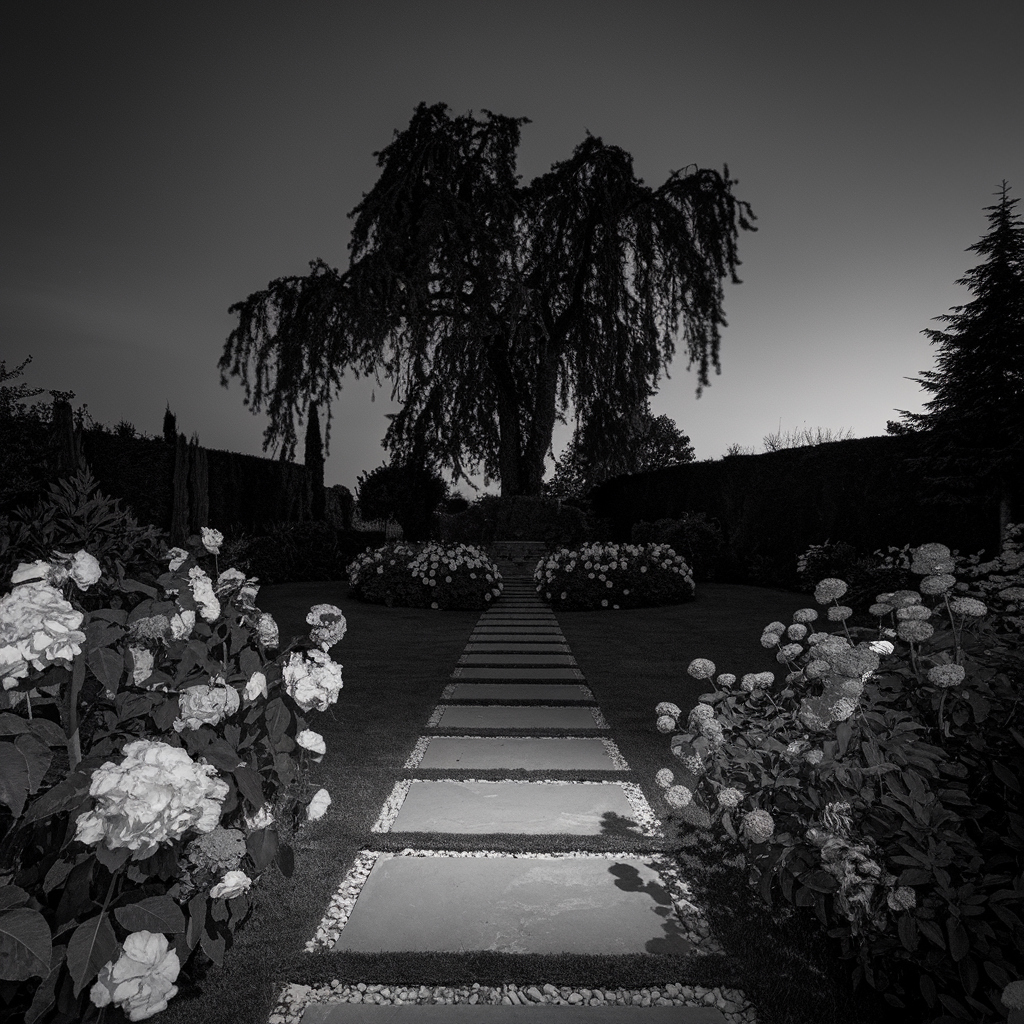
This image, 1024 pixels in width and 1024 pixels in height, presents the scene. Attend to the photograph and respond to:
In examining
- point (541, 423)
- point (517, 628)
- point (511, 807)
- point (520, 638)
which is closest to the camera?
point (511, 807)

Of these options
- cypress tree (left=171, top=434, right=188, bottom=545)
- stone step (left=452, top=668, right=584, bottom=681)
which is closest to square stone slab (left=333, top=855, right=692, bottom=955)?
stone step (left=452, top=668, right=584, bottom=681)

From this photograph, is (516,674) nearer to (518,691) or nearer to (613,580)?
(518,691)

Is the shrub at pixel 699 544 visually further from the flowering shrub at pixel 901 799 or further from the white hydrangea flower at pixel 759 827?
the white hydrangea flower at pixel 759 827

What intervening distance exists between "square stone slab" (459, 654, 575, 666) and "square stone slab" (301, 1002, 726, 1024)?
13.2 ft

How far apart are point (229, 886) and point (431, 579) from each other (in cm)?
795

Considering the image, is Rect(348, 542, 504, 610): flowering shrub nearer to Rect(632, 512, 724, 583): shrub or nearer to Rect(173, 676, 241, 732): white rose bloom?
Rect(632, 512, 724, 583): shrub

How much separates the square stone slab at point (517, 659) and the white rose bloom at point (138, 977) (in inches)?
171

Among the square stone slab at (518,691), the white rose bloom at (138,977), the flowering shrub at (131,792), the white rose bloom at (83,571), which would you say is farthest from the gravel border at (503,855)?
the square stone slab at (518,691)

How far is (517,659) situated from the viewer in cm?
564

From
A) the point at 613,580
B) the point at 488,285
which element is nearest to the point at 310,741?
the point at 613,580

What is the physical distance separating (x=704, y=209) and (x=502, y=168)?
15.3ft

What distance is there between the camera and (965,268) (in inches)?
359

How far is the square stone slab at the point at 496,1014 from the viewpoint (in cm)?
138

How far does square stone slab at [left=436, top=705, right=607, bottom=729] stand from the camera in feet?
12.1
